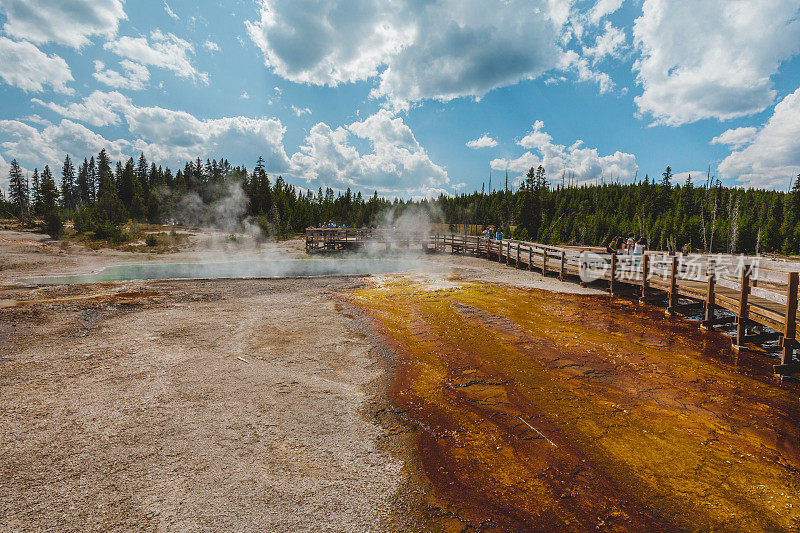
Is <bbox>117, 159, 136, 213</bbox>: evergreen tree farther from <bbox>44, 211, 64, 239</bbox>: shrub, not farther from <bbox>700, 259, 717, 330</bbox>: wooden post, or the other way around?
<bbox>700, 259, 717, 330</bbox>: wooden post

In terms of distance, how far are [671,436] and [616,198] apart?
10118cm

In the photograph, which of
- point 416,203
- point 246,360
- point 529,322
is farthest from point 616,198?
point 246,360

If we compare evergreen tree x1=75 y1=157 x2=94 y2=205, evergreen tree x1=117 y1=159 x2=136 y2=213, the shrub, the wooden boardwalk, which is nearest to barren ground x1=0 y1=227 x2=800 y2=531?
the wooden boardwalk

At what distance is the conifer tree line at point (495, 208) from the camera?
55.8 m

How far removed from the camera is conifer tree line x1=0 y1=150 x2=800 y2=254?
55.8m

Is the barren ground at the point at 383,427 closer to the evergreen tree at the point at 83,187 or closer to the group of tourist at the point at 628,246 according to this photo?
the group of tourist at the point at 628,246

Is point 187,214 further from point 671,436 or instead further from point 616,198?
point 616,198

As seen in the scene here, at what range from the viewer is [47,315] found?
10.1 meters

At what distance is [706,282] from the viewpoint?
11805 millimetres

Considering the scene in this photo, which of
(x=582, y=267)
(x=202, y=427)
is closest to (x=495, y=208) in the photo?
(x=582, y=267)

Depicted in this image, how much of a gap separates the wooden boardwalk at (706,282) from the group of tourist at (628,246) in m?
0.43

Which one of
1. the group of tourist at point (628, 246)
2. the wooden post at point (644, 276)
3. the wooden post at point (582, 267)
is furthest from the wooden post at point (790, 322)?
the wooden post at point (582, 267)

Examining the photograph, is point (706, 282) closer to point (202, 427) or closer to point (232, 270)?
point (202, 427)

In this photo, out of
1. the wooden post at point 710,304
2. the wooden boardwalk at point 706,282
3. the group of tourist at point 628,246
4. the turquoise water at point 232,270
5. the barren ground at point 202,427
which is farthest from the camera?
the turquoise water at point 232,270
